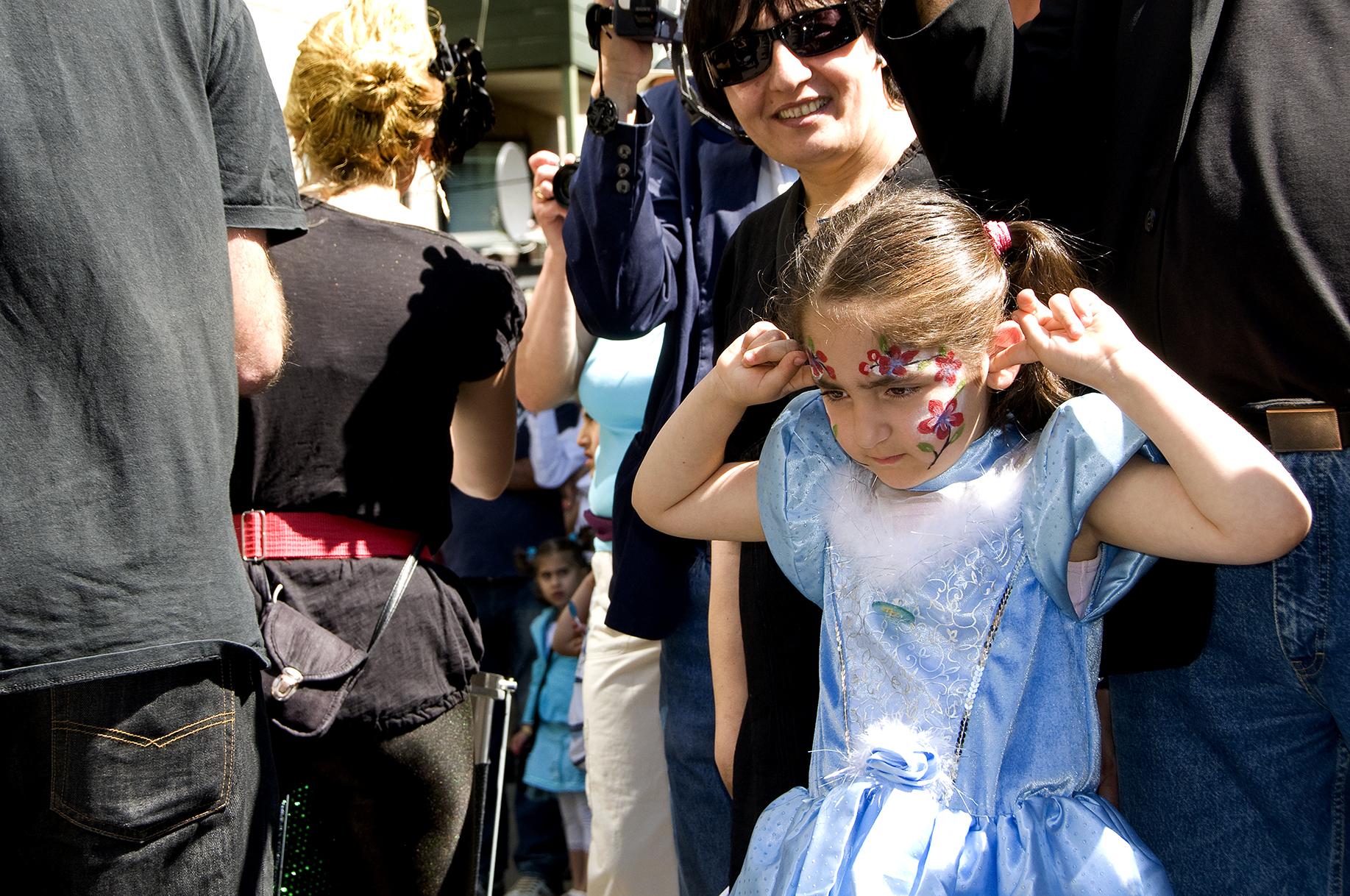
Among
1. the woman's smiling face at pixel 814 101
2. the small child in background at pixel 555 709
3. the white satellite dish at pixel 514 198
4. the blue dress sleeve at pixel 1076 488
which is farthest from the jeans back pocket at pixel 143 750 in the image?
the white satellite dish at pixel 514 198

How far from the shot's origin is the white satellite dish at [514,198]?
9.99 metres

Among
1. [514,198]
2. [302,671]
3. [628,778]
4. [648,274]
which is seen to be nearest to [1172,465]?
[648,274]

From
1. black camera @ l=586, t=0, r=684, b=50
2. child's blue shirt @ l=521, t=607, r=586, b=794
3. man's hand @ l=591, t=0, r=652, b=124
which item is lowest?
child's blue shirt @ l=521, t=607, r=586, b=794

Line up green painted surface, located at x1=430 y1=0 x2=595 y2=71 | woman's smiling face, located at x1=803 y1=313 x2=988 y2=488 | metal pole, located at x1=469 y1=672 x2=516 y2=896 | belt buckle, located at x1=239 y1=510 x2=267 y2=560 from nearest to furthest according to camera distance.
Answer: woman's smiling face, located at x1=803 y1=313 x2=988 y2=488 < belt buckle, located at x1=239 y1=510 x2=267 y2=560 < metal pole, located at x1=469 y1=672 x2=516 y2=896 < green painted surface, located at x1=430 y1=0 x2=595 y2=71

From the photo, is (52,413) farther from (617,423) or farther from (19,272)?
(617,423)

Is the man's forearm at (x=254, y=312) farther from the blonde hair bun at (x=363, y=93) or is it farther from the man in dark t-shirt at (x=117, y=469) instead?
the blonde hair bun at (x=363, y=93)

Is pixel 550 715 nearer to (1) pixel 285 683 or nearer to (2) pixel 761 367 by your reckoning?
(1) pixel 285 683

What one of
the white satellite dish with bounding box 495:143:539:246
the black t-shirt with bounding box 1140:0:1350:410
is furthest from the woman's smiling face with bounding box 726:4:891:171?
the white satellite dish with bounding box 495:143:539:246

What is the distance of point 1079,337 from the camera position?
1484mm

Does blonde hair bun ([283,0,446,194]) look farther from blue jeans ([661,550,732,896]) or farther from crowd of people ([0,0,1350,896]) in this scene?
blue jeans ([661,550,732,896])

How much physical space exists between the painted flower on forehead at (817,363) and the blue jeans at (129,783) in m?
0.84

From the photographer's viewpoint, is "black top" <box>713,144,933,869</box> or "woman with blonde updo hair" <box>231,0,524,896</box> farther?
"woman with blonde updo hair" <box>231,0,524,896</box>

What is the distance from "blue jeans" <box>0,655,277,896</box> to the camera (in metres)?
1.51

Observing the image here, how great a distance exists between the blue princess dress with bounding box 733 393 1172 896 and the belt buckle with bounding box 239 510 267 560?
990 mm
